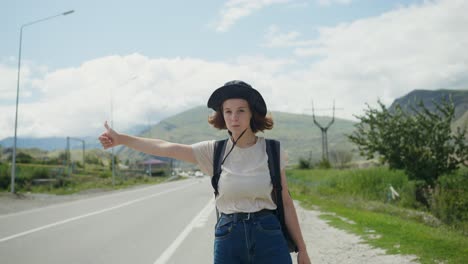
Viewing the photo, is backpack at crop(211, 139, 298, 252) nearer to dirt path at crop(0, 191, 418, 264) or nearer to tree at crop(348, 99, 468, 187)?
dirt path at crop(0, 191, 418, 264)

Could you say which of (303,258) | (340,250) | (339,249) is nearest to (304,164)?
(339,249)

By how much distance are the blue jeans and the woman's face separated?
0.62 meters

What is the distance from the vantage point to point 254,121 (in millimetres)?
3826

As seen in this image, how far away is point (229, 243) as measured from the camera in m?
3.31

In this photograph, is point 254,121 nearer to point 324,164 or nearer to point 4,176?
point 4,176

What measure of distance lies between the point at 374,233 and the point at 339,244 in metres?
1.49

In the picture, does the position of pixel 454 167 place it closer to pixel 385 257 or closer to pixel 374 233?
pixel 374 233

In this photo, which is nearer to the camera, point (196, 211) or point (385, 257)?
point (385, 257)

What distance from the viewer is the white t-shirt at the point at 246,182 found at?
3.38m

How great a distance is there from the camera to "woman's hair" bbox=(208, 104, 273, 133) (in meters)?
3.81

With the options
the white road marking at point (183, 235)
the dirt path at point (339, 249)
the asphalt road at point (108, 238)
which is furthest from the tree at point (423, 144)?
the dirt path at point (339, 249)

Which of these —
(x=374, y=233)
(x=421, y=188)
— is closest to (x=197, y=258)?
(x=374, y=233)

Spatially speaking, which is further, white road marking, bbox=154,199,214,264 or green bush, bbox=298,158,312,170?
green bush, bbox=298,158,312,170

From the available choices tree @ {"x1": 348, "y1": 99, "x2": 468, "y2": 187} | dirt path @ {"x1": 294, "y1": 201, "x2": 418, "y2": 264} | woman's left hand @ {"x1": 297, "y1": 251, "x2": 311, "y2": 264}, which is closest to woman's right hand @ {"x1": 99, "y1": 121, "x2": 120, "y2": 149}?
woman's left hand @ {"x1": 297, "y1": 251, "x2": 311, "y2": 264}
